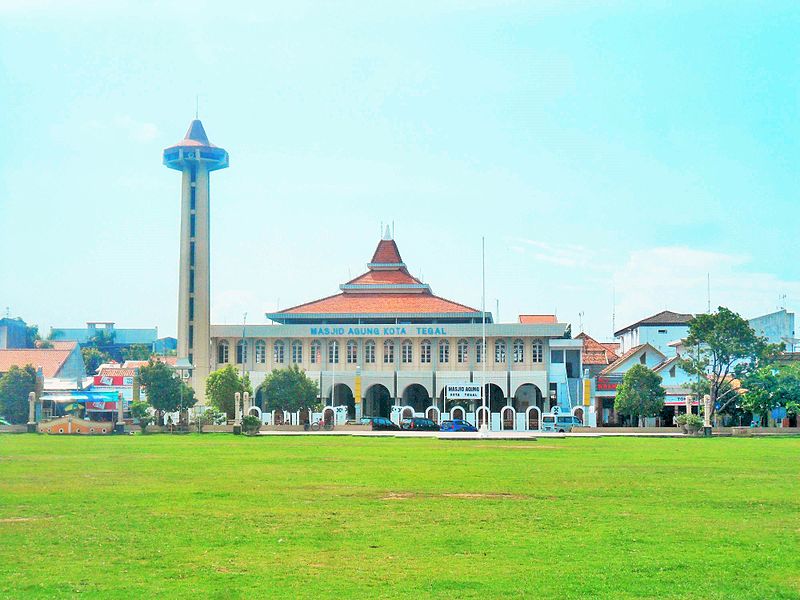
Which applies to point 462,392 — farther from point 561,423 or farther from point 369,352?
point 369,352

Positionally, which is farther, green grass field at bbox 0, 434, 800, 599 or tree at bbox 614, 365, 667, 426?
tree at bbox 614, 365, 667, 426

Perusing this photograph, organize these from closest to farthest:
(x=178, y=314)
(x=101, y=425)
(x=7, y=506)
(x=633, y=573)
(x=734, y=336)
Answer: (x=633, y=573) < (x=7, y=506) < (x=101, y=425) < (x=734, y=336) < (x=178, y=314)

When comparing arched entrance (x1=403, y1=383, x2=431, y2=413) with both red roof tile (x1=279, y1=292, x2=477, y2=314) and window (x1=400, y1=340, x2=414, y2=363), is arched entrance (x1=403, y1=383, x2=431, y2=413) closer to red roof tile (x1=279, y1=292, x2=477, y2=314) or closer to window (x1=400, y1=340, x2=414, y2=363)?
window (x1=400, y1=340, x2=414, y2=363)

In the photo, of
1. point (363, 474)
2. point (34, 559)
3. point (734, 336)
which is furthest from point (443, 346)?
point (34, 559)

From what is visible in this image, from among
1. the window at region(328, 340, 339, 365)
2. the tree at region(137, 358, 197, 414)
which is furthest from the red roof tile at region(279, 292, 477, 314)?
the tree at region(137, 358, 197, 414)

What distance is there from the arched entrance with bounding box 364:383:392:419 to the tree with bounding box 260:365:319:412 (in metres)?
13.4

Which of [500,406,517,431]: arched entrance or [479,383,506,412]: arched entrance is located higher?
[479,383,506,412]: arched entrance

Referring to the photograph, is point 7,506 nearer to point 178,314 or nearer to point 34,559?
point 34,559

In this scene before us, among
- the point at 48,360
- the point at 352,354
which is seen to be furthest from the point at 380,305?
the point at 48,360

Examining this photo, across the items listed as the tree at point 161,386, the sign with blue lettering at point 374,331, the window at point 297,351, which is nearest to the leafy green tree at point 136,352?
the window at point 297,351

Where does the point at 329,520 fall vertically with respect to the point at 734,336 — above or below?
below

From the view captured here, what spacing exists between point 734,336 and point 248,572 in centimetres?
5678

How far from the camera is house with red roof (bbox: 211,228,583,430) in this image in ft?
287

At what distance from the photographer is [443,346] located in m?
89.6
